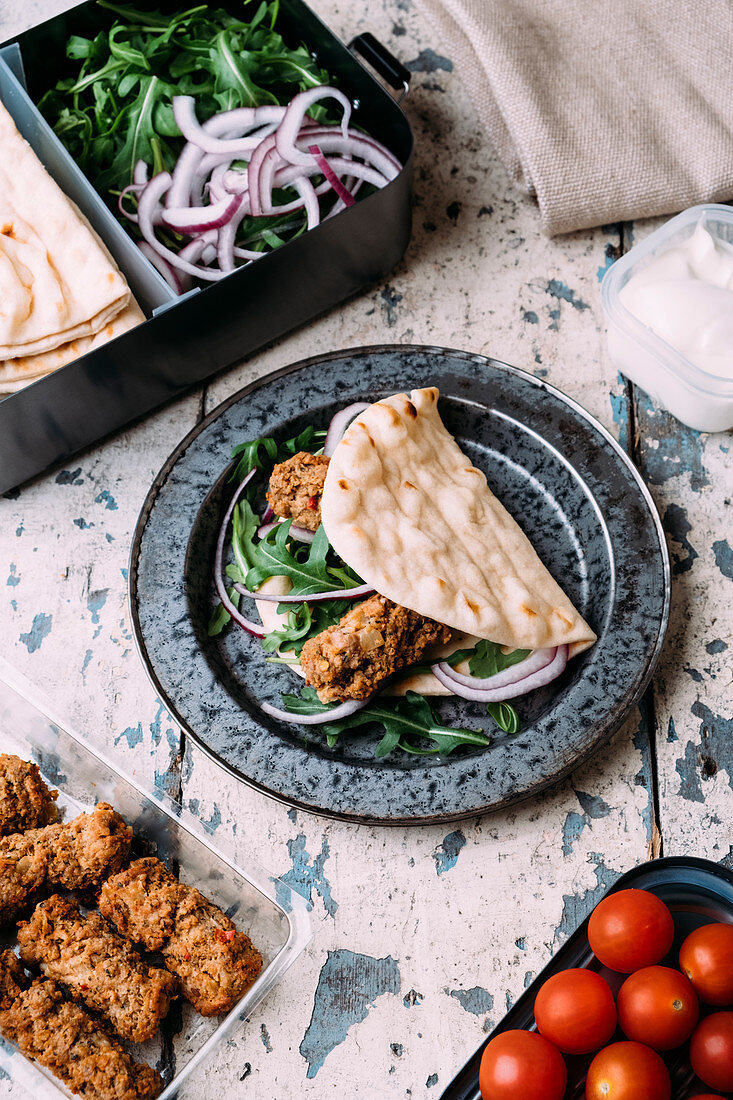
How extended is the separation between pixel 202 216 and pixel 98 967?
6.61 feet

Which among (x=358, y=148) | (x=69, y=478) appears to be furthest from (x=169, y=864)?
(x=358, y=148)

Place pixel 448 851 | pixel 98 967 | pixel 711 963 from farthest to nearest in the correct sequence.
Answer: pixel 448 851, pixel 98 967, pixel 711 963

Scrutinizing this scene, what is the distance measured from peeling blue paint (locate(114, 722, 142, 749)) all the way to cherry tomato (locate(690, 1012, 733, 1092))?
1412mm

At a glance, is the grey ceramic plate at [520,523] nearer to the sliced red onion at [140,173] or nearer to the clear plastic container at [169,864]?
the clear plastic container at [169,864]

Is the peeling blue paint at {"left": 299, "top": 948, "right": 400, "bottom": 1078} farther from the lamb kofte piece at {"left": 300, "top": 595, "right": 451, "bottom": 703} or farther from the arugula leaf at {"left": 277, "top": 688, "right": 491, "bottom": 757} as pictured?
the lamb kofte piece at {"left": 300, "top": 595, "right": 451, "bottom": 703}

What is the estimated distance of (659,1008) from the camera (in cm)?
167

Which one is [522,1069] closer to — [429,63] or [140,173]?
[140,173]

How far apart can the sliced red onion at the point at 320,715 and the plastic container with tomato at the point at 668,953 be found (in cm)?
68

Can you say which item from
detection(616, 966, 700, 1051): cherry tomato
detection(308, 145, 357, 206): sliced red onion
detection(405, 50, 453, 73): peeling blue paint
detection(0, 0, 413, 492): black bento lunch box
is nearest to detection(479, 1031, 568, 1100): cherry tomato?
detection(616, 966, 700, 1051): cherry tomato

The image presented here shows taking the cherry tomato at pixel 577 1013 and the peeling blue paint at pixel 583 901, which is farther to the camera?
the peeling blue paint at pixel 583 901

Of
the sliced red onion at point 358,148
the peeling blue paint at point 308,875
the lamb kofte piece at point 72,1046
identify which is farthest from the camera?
the sliced red onion at point 358,148

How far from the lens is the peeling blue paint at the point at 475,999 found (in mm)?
2020

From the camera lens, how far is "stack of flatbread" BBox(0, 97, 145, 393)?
2406 mm

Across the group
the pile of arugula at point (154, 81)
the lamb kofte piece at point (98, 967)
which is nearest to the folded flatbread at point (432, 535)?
the lamb kofte piece at point (98, 967)
